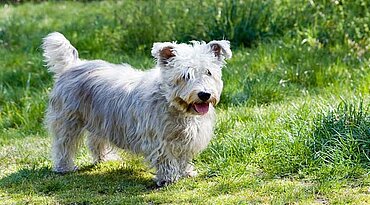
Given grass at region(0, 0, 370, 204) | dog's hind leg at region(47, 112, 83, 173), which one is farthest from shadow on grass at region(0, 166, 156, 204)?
dog's hind leg at region(47, 112, 83, 173)

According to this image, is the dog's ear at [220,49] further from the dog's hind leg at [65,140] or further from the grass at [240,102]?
the dog's hind leg at [65,140]

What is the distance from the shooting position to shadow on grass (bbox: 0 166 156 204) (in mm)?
6789

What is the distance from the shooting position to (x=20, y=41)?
1317cm

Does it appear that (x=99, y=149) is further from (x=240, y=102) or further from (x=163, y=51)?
(x=240, y=102)

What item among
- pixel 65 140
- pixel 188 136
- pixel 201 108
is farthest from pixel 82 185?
pixel 201 108

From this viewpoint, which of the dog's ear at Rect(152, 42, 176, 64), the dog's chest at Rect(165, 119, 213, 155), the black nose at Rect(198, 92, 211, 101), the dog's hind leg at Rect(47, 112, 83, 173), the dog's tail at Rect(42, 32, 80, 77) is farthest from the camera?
the dog's tail at Rect(42, 32, 80, 77)

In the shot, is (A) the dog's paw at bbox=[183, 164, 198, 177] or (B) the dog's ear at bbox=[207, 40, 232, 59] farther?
(A) the dog's paw at bbox=[183, 164, 198, 177]

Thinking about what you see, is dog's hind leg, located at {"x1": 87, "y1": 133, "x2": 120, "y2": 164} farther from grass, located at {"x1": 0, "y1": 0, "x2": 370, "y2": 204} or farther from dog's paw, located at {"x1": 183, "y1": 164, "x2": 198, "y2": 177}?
dog's paw, located at {"x1": 183, "y1": 164, "x2": 198, "y2": 177}

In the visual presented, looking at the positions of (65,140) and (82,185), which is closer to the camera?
(82,185)

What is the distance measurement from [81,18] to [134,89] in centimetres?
745

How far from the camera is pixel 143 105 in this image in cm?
704

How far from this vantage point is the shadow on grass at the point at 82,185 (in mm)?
6789

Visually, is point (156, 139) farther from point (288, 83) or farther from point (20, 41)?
point (20, 41)

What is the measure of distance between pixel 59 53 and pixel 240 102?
8.28 ft
